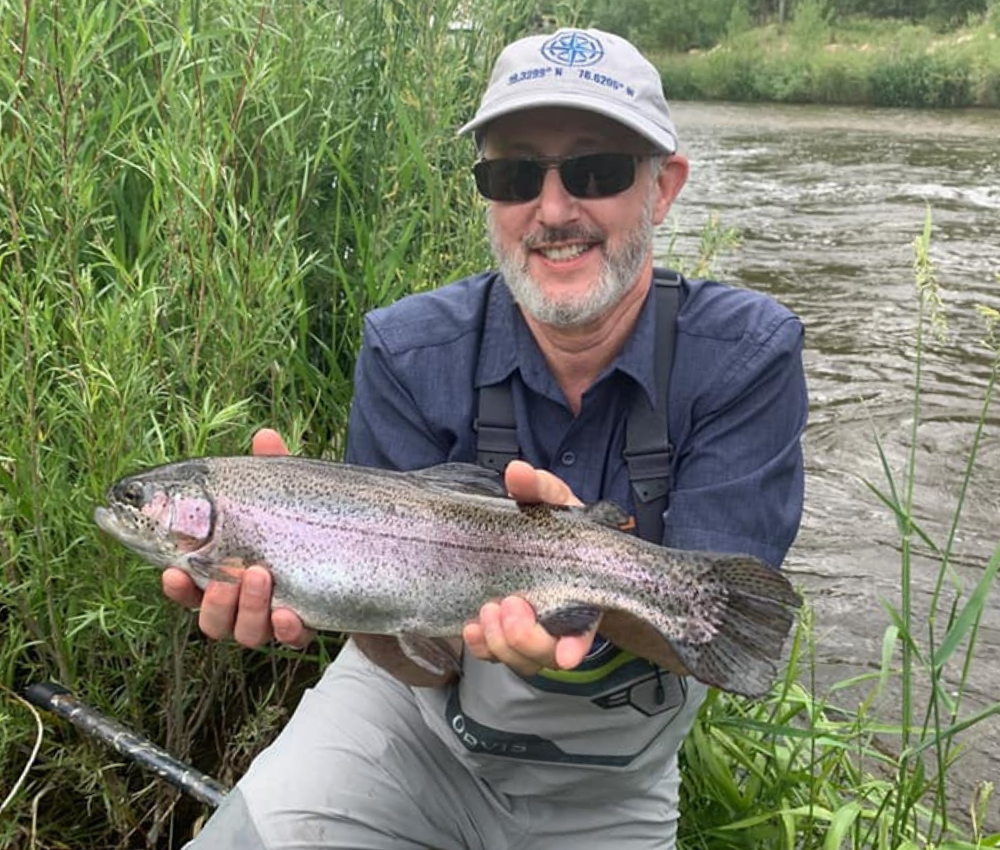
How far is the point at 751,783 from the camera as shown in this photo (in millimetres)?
3414

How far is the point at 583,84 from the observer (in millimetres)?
2904

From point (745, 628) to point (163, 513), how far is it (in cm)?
125

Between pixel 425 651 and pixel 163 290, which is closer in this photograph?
pixel 425 651

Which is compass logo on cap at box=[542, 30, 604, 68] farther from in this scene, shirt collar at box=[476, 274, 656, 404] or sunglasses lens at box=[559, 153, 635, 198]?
shirt collar at box=[476, 274, 656, 404]


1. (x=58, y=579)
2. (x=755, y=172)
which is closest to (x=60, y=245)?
(x=58, y=579)

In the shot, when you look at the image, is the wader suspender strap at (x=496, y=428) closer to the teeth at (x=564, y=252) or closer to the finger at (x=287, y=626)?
the teeth at (x=564, y=252)

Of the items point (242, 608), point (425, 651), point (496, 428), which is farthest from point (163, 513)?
point (496, 428)

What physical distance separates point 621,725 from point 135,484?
49.7 inches

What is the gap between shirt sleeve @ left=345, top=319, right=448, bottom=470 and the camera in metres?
3.00

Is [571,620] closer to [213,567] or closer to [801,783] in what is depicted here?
[213,567]

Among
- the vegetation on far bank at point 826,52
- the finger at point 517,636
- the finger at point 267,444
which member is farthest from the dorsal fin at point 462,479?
the vegetation on far bank at point 826,52

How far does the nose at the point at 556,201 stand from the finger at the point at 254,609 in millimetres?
1184

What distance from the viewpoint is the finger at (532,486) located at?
2.36 m

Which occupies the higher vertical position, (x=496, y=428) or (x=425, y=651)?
(x=496, y=428)
